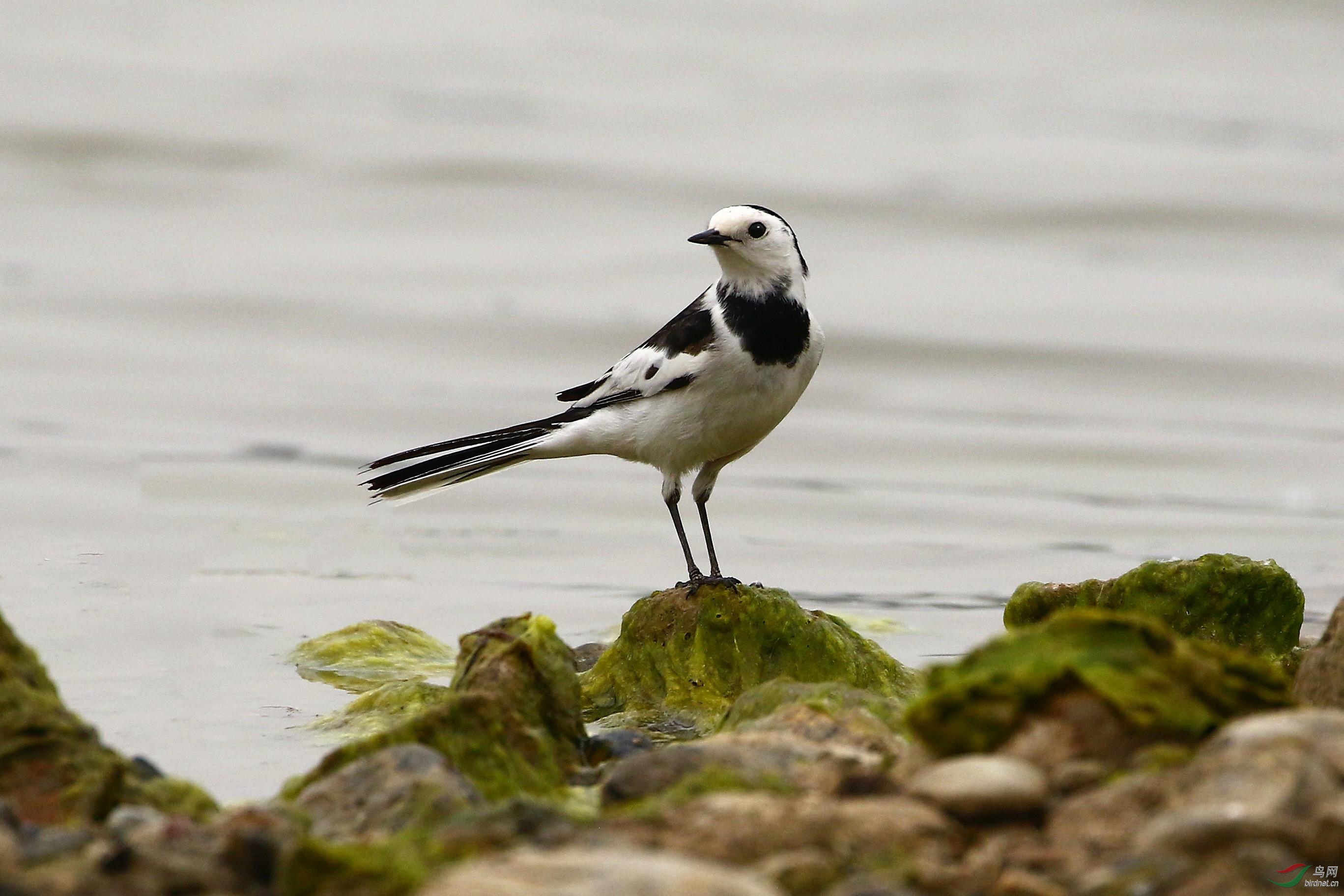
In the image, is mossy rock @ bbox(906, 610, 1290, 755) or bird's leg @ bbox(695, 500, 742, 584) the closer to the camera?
mossy rock @ bbox(906, 610, 1290, 755)

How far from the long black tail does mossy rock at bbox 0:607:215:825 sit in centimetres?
297

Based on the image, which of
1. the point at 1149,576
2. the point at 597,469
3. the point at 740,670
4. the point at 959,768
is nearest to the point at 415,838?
the point at 959,768

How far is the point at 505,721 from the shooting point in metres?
5.58

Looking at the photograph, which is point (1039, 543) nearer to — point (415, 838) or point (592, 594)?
point (592, 594)

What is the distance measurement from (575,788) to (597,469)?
9.11 metres

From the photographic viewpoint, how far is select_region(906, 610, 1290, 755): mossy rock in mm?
4367

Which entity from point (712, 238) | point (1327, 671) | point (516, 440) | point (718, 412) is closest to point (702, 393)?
point (718, 412)

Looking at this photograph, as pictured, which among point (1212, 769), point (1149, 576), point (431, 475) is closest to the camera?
point (1212, 769)

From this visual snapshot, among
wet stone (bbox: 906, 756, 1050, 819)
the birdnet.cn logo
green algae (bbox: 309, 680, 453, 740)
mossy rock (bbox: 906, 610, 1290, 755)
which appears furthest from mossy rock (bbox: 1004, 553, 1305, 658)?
the birdnet.cn logo

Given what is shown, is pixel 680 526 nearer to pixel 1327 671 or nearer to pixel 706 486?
pixel 706 486

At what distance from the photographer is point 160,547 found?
35.4ft

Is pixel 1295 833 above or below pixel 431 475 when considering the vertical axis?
below

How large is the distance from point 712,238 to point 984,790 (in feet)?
12.3

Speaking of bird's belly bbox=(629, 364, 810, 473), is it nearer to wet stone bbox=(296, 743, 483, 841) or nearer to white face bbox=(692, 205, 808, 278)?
white face bbox=(692, 205, 808, 278)
